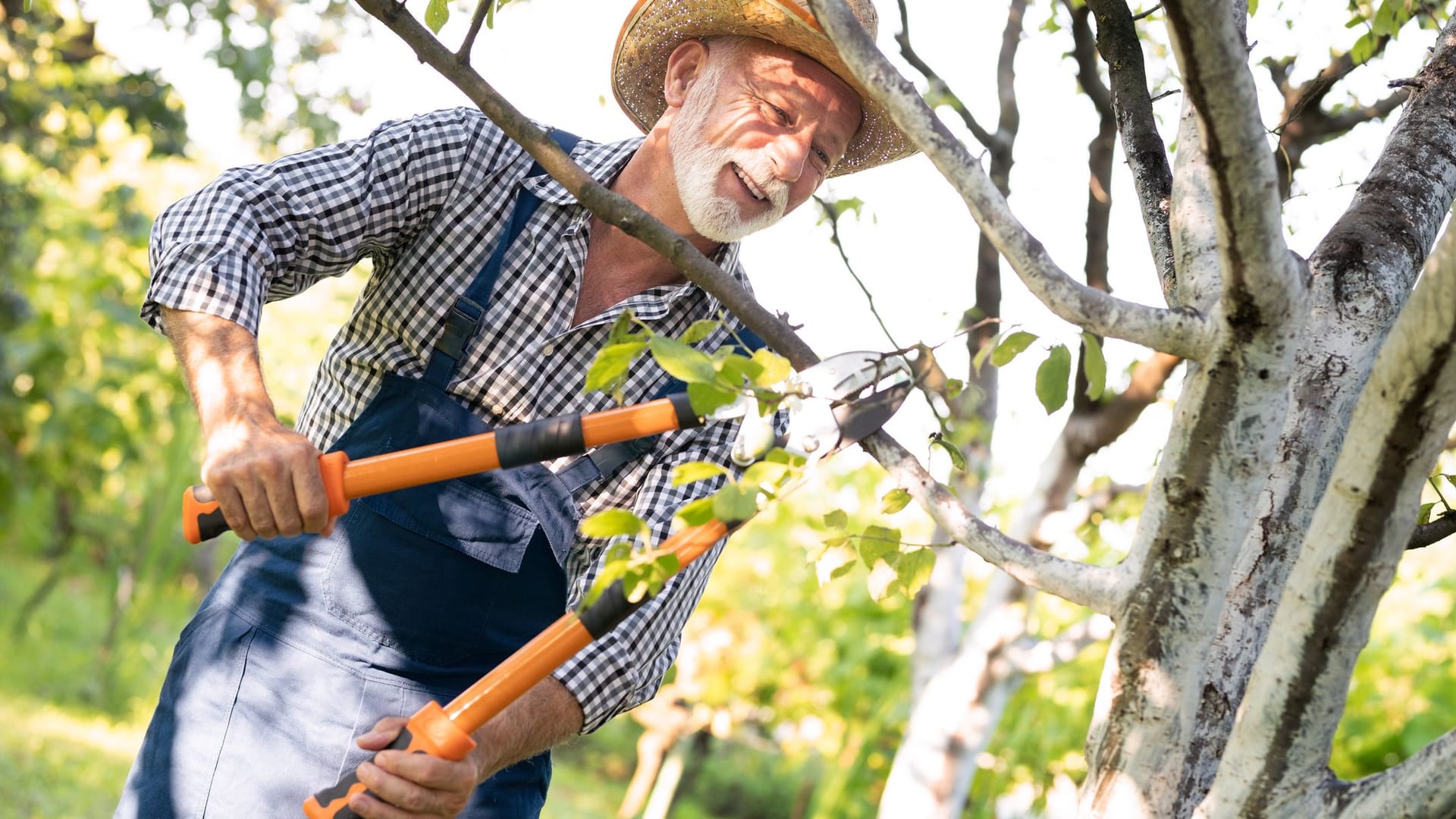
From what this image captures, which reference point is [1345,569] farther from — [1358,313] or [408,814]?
[408,814]

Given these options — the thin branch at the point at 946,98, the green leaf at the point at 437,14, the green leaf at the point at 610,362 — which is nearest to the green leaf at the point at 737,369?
the green leaf at the point at 610,362

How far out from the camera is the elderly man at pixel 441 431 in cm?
193

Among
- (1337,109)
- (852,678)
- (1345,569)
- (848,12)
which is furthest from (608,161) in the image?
(852,678)

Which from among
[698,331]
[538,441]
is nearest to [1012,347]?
[698,331]

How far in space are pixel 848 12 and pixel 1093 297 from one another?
1.25ft

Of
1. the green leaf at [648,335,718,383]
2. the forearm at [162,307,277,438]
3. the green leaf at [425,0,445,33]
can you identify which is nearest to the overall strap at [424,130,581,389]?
the forearm at [162,307,277,438]

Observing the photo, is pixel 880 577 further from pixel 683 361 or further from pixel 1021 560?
pixel 683 361

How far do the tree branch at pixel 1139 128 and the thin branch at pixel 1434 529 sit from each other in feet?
1.28

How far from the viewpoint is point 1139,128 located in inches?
60.3

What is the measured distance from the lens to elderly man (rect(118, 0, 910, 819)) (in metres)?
1.93

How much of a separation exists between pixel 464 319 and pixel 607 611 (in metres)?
0.75

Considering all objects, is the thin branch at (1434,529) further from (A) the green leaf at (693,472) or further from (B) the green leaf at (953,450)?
(A) the green leaf at (693,472)

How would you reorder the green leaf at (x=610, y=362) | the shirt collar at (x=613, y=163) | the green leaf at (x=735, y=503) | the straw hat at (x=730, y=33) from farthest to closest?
the shirt collar at (x=613, y=163) < the straw hat at (x=730, y=33) < the green leaf at (x=610, y=362) < the green leaf at (x=735, y=503)

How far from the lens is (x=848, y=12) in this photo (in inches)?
48.0
